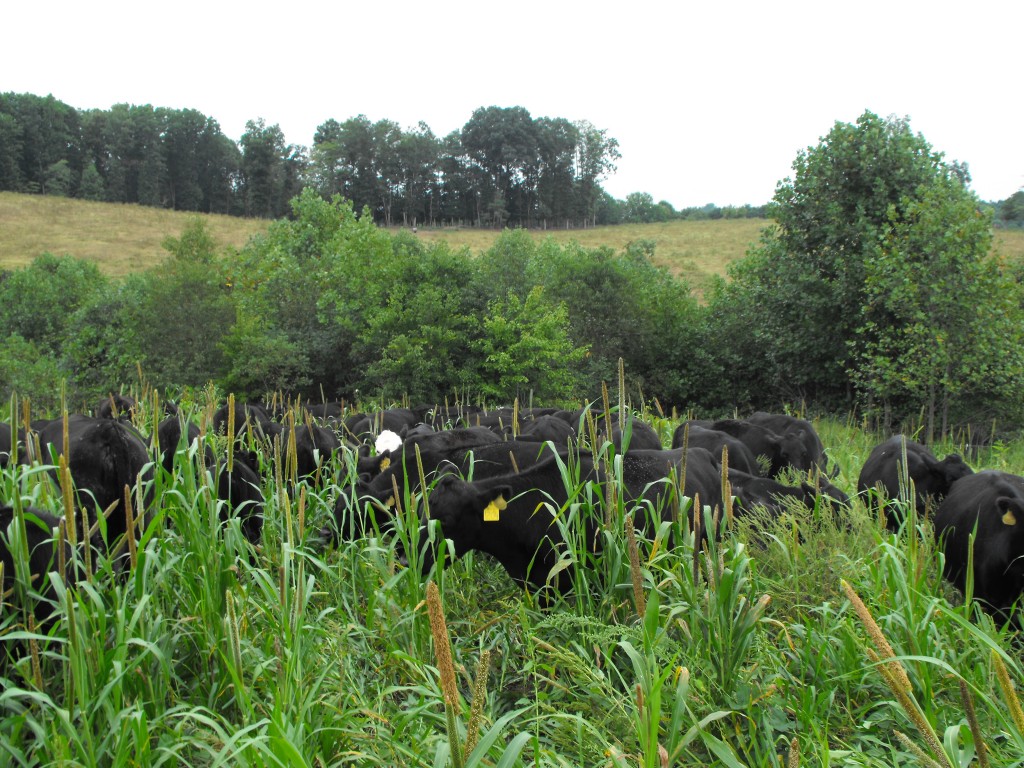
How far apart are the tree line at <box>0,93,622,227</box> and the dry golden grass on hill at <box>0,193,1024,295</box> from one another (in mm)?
6709

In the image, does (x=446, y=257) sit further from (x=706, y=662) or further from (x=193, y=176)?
(x=193, y=176)

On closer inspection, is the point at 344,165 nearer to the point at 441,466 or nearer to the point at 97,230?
the point at 97,230

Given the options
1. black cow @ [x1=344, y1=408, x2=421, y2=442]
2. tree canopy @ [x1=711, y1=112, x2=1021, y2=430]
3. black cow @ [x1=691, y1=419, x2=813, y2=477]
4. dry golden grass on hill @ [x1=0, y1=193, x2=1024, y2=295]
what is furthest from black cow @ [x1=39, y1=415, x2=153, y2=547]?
dry golden grass on hill @ [x1=0, y1=193, x2=1024, y2=295]

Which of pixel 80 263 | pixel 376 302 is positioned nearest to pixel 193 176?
pixel 80 263

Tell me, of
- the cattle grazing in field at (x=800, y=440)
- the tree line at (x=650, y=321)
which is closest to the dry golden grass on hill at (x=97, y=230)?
the tree line at (x=650, y=321)

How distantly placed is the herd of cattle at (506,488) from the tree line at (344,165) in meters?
61.8

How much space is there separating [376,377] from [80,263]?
24852mm

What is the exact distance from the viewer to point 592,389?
69.7ft

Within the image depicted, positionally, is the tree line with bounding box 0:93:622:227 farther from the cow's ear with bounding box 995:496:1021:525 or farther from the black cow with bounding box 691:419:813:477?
the cow's ear with bounding box 995:496:1021:525

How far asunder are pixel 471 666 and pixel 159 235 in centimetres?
5724

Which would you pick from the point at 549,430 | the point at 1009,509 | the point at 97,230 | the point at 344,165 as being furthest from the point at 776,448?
the point at 344,165

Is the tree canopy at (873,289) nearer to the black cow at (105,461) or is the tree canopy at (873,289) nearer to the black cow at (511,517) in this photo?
the black cow at (511,517)

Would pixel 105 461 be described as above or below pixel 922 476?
above

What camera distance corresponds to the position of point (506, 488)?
14.6 ft
